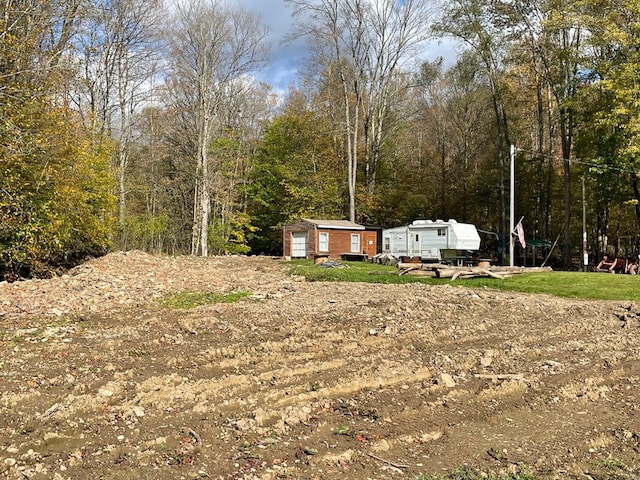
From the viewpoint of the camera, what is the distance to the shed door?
27.0 metres

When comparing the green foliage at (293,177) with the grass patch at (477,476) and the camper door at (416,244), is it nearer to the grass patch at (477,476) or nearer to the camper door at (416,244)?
the camper door at (416,244)

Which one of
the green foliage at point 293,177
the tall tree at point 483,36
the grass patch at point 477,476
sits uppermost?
the tall tree at point 483,36

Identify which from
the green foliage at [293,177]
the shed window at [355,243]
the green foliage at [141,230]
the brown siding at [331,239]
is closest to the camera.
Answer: the green foliage at [141,230]

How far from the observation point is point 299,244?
2720cm

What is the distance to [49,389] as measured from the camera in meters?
5.20

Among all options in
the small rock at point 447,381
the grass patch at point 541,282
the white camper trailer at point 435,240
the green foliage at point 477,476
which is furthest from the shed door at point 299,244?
the green foliage at point 477,476

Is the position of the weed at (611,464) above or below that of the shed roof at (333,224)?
Answer: below

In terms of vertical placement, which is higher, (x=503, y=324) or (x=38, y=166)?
(x=38, y=166)

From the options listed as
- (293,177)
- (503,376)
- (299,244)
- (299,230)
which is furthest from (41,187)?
(293,177)

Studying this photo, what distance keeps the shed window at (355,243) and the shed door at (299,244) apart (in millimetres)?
2778

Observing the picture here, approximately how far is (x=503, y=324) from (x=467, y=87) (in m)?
29.6

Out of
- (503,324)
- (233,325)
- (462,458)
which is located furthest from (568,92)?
(462,458)

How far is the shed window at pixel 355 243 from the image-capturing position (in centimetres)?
2781

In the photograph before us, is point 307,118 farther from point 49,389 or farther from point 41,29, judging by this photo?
point 49,389
